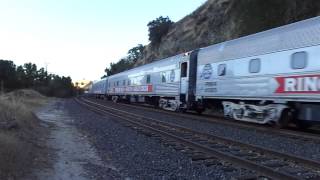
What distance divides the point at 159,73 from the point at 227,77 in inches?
530

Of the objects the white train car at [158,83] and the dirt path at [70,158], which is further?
the white train car at [158,83]

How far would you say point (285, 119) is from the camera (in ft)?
61.3

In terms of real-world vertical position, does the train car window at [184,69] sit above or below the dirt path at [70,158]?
above

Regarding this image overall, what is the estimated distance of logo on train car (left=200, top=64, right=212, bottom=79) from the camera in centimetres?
2448

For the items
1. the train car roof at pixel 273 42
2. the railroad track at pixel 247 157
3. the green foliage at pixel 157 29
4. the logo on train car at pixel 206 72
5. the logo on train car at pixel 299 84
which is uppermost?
the green foliage at pixel 157 29

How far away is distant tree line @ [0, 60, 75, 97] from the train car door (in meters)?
82.9

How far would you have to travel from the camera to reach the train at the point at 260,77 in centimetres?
1673

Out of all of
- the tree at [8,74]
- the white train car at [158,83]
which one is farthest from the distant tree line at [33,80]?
the white train car at [158,83]

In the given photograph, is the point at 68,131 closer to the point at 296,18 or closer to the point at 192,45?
the point at 296,18

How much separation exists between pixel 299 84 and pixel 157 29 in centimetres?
6423

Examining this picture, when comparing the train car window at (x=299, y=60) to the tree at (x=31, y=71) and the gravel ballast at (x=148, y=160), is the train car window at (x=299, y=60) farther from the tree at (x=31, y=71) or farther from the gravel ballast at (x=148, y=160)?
the tree at (x=31, y=71)

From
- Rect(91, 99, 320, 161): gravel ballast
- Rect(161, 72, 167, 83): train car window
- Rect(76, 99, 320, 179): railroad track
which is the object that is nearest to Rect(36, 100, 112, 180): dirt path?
Rect(76, 99, 320, 179): railroad track

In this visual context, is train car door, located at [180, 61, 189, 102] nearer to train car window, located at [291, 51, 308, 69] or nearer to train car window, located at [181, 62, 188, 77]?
train car window, located at [181, 62, 188, 77]

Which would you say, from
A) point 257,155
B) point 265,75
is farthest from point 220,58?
point 257,155
